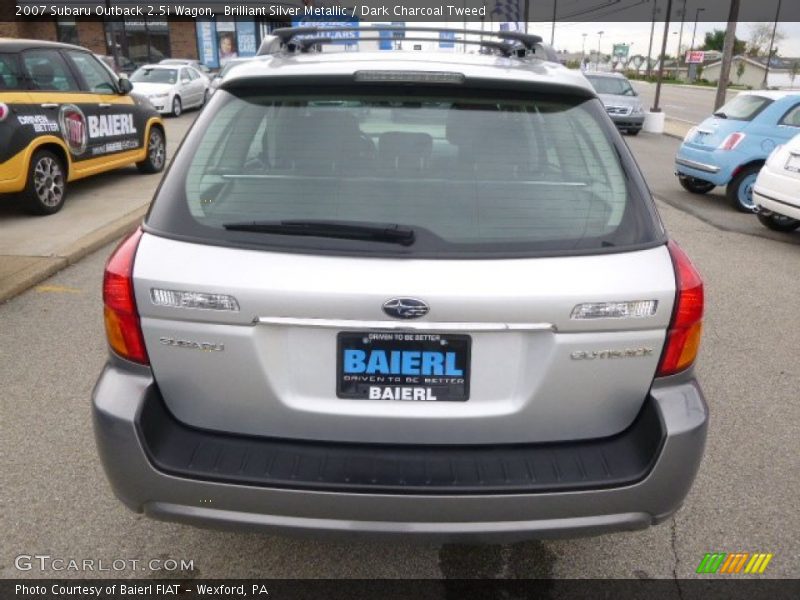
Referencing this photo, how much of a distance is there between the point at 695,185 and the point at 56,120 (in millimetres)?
9196

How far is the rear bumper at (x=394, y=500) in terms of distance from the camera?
2.02 metres

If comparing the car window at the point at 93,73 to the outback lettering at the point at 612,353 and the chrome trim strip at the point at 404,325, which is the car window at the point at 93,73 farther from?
the outback lettering at the point at 612,353

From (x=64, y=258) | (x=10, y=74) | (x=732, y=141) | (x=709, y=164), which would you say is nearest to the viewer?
(x=64, y=258)

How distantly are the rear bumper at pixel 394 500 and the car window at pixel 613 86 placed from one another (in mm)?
20923

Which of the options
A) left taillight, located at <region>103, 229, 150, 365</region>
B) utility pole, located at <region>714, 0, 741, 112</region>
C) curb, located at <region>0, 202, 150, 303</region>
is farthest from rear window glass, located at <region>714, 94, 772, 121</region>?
utility pole, located at <region>714, 0, 741, 112</region>

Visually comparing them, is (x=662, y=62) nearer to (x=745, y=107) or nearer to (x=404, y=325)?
(x=745, y=107)

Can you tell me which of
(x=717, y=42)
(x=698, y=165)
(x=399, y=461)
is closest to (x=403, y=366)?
(x=399, y=461)

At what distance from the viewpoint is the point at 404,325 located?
198 cm

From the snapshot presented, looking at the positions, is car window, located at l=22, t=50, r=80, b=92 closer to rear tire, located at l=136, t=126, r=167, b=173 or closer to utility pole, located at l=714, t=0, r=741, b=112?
rear tire, located at l=136, t=126, r=167, b=173

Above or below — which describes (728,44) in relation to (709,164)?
above

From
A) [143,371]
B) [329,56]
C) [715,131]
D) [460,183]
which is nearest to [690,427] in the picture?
[460,183]

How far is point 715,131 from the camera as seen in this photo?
33.6ft

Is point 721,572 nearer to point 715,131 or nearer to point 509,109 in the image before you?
point 509,109

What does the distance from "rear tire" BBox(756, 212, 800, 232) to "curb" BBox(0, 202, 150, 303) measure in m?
7.22
